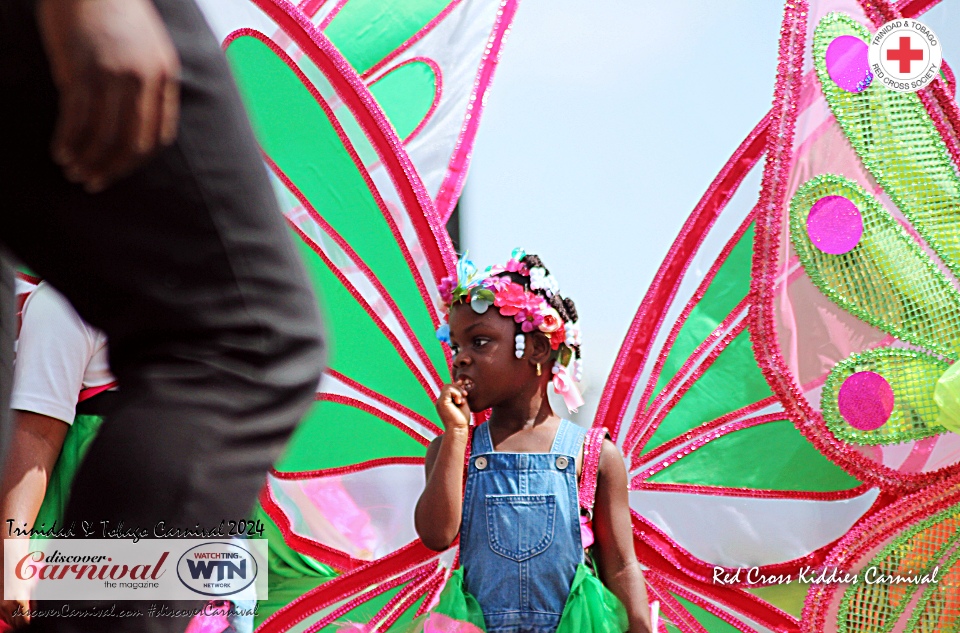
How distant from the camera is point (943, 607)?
2.27 m

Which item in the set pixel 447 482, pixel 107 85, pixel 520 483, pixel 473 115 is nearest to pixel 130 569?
pixel 107 85

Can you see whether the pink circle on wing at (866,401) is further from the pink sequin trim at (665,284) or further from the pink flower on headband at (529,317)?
the pink flower on headband at (529,317)

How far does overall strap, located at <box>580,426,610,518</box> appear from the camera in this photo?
6.80 feet

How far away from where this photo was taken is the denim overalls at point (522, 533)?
197 centimetres

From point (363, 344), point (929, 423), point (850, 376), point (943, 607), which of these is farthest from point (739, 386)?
point (363, 344)

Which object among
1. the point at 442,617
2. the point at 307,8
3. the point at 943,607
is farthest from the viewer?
the point at 307,8

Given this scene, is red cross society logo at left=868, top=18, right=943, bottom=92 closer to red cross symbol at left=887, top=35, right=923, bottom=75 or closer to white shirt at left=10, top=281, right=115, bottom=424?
red cross symbol at left=887, top=35, right=923, bottom=75

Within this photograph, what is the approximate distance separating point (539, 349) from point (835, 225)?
83 centimetres

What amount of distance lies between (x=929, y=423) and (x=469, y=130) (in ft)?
4.74

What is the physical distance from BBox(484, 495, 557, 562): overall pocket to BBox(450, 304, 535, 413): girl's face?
0.72 ft

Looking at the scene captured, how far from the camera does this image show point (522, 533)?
6.66ft

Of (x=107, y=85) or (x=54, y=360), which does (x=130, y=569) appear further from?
(x=54, y=360)

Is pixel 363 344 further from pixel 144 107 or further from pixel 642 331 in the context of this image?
pixel 144 107

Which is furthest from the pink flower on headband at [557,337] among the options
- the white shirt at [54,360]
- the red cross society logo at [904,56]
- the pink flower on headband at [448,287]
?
the red cross society logo at [904,56]
